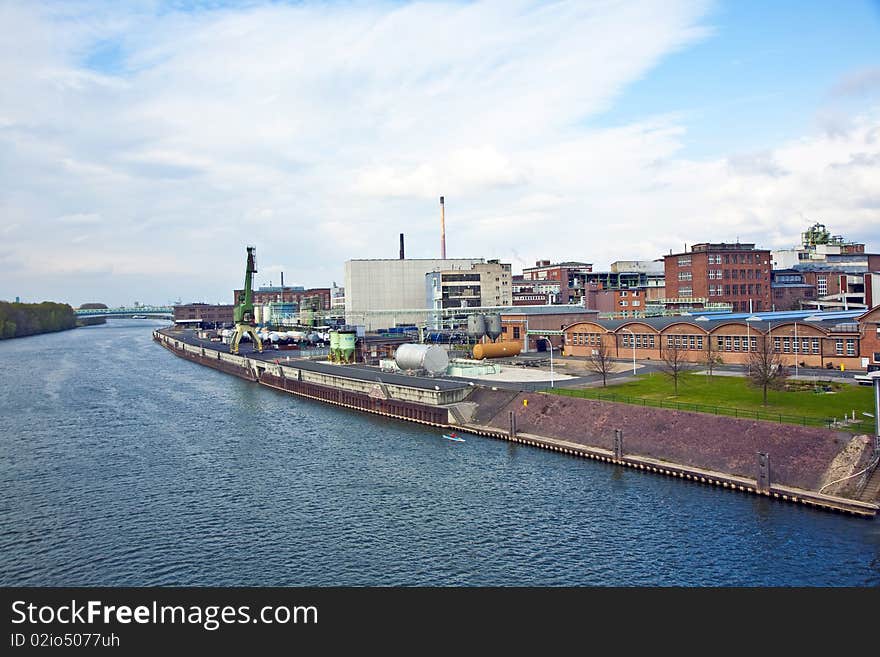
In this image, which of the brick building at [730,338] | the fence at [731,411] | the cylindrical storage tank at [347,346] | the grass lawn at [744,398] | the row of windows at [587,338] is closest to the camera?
the fence at [731,411]

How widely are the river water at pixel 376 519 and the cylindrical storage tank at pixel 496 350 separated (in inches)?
1070

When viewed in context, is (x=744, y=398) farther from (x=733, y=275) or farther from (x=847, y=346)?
(x=733, y=275)

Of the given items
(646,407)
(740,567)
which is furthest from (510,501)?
(646,407)

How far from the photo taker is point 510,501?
3469 centimetres

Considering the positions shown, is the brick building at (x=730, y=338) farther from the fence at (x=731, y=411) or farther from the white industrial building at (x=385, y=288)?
the white industrial building at (x=385, y=288)

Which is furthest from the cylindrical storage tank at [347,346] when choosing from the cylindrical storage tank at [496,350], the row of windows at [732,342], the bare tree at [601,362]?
the bare tree at [601,362]

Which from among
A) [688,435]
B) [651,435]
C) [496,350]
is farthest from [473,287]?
[688,435]

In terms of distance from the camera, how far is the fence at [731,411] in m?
36.3

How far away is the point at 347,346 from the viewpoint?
304ft

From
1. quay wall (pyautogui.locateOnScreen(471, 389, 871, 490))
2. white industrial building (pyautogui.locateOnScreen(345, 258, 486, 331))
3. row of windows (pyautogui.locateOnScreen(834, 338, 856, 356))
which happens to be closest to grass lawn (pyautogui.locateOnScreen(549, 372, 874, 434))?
quay wall (pyautogui.locateOnScreen(471, 389, 871, 490))

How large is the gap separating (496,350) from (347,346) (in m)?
23.1

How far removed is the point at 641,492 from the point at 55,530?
3004 cm

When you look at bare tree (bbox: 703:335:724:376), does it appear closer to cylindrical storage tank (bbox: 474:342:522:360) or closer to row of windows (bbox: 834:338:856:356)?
row of windows (bbox: 834:338:856:356)

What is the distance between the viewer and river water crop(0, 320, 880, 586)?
26375 mm
